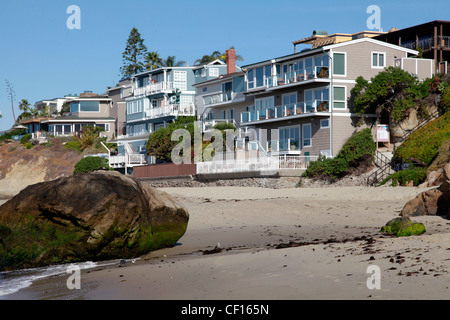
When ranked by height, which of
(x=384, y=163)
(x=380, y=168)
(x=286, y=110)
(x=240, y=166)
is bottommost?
(x=380, y=168)

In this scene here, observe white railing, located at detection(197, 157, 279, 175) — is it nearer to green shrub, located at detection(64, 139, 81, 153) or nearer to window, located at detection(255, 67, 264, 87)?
window, located at detection(255, 67, 264, 87)

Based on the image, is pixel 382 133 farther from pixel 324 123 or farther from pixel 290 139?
pixel 290 139

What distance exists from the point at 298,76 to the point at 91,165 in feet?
80.5

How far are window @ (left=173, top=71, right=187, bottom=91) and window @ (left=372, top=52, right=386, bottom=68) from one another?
1158 inches

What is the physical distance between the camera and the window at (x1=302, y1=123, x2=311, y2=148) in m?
46.9

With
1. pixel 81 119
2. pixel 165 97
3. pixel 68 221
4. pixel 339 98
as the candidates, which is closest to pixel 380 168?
pixel 339 98

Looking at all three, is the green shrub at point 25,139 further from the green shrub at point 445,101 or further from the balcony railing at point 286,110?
the green shrub at point 445,101

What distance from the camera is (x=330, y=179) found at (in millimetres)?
38938

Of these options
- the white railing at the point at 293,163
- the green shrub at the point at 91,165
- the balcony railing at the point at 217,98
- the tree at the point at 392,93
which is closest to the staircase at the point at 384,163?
the tree at the point at 392,93

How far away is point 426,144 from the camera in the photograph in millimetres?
34125

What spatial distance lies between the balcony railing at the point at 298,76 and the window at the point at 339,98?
1355mm

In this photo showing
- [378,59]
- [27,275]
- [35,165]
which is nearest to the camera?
[27,275]

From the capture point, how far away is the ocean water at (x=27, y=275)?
11361mm
